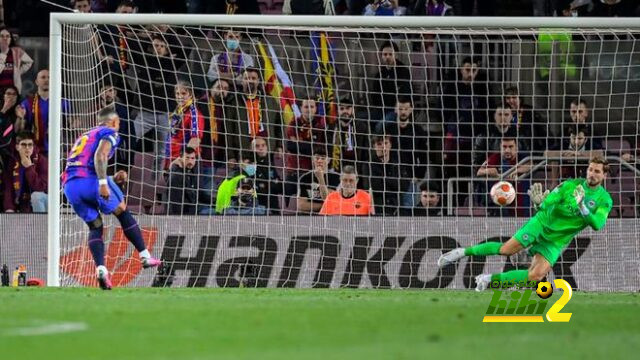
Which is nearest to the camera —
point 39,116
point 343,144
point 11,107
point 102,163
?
point 102,163

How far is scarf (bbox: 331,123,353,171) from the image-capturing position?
60.3 ft

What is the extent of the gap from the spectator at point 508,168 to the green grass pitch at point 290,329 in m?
5.67

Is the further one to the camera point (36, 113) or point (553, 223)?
point (36, 113)

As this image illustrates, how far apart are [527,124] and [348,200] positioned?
260 cm

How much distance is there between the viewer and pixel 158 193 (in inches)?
709

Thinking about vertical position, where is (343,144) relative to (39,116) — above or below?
below

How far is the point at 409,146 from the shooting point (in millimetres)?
18422

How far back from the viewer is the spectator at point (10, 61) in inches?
794

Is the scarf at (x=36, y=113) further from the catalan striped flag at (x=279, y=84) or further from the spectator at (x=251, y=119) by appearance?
the catalan striped flag at (x=279, y=84)

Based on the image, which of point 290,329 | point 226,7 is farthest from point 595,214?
point 226,7

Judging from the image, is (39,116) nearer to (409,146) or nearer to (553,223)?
(409,146)

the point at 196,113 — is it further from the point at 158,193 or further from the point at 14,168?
Answer: the point at 14,168

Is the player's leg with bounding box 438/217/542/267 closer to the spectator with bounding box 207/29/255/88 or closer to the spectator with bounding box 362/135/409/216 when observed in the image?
the spectator with bounding box 362/135/409/216

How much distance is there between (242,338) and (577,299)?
213 inches
